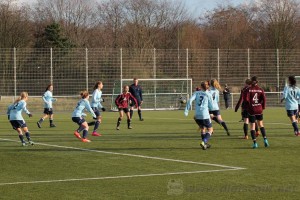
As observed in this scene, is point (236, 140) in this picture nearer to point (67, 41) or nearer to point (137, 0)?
point (67, 41)

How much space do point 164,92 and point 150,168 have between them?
3281 centimetres

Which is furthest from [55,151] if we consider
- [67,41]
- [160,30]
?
[160,30]

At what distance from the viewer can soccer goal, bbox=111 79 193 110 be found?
44531 mm

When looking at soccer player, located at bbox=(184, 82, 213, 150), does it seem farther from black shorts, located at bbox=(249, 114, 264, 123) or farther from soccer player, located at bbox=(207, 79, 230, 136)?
soccer player, located at bbox=(207, 79, 230, 136)

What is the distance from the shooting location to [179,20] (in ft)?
242

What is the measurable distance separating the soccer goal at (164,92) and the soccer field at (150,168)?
81.4ft

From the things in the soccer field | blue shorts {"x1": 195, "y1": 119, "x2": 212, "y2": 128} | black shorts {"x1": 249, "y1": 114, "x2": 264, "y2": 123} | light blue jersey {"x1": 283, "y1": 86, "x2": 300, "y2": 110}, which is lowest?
the soccer field

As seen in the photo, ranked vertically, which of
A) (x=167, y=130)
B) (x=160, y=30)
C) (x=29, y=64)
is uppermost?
(x=160, y=30)

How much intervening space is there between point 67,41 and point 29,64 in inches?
850

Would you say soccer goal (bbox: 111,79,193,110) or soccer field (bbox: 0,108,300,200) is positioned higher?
soccer goal (bbox: 111,79,193,110)

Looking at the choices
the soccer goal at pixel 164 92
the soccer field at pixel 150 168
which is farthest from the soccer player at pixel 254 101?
the soccer goal at pixel 164 92

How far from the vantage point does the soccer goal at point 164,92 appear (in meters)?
44.5

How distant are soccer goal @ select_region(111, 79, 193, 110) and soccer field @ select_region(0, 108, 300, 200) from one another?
81.4 feet

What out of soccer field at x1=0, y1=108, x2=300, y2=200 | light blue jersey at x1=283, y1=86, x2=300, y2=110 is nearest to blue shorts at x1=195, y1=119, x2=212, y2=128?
soccer field at x1=0, y1=108, x2=300, y2=200
